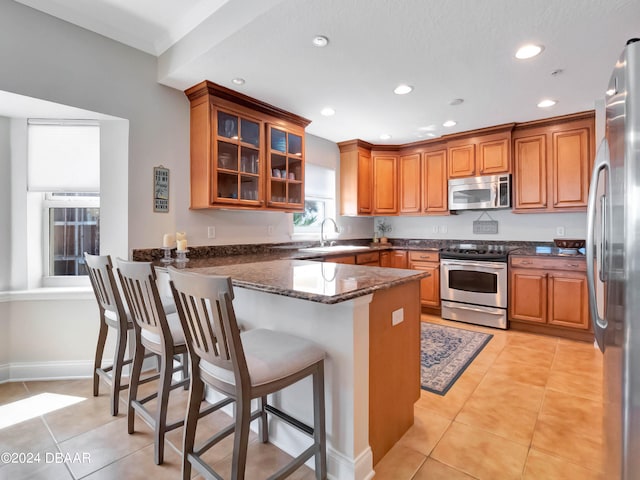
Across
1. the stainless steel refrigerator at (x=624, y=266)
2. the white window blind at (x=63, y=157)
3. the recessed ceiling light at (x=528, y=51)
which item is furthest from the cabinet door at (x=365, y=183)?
Answer: the stainless steel refrigerator at (x=624, y=266)

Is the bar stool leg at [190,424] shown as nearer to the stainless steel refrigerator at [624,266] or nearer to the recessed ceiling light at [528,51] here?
the stainless steel refrigerator at [624,266]

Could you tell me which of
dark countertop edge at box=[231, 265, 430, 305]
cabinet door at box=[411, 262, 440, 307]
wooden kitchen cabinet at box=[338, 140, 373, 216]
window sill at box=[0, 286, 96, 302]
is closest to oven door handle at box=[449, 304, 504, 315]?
cabinet door at box=[411, 262, 440, 307]

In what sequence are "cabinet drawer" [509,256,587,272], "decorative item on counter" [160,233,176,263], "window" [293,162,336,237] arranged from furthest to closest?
1. "window" [293,162,336,237]
2. "cabinet drawer" [509,256,587,272]
3. "decorative item on counter" [160,233,176,263]

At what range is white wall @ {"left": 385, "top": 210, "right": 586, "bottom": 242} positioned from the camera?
13.0ft

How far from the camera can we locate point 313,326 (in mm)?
1596

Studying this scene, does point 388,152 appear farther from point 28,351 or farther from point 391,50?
point 28,351

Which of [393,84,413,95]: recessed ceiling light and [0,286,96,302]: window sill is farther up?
[393,84,413,95]: recessed ceiling light

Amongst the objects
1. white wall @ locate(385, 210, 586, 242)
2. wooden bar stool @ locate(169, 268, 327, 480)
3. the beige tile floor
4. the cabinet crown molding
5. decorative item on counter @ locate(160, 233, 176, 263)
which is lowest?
the beige tile floor

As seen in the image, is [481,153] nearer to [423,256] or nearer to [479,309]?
[423,256]

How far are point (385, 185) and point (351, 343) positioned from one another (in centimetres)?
393

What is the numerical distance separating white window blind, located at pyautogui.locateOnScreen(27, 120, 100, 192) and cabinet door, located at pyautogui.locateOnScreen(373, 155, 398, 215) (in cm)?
358

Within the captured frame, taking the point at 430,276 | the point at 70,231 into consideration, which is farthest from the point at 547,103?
the point at 70,231

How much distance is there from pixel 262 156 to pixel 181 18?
4.24ft

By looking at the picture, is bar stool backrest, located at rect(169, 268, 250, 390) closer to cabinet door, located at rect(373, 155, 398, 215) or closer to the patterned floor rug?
the patterned floor rug
